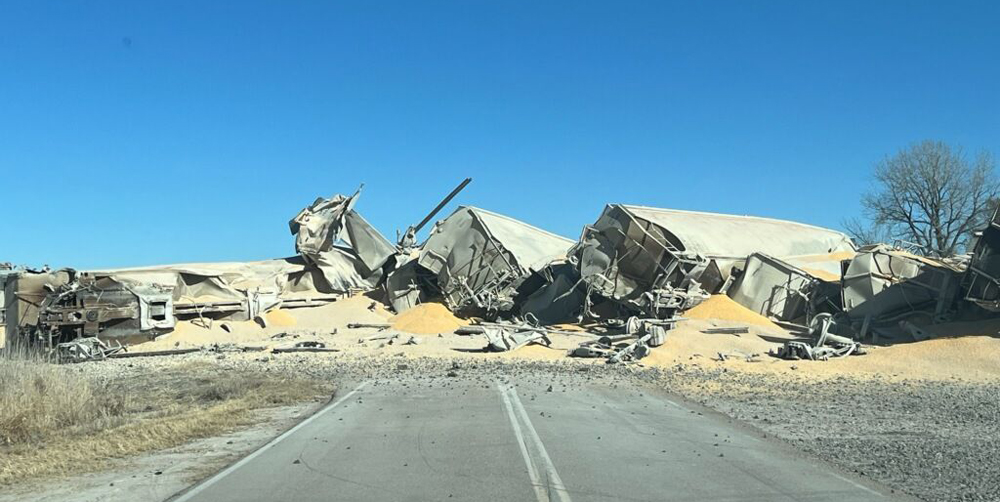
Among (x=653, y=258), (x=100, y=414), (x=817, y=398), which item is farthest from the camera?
(x=653, y=258)

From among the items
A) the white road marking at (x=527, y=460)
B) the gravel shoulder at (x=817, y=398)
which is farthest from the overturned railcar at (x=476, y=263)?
the white road marking at (x=527, y=460)

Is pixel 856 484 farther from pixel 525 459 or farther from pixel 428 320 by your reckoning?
pixel 428 320

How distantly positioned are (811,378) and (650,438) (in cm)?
903

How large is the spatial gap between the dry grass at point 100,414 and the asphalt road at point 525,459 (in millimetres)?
1805

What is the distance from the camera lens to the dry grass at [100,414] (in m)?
10.0

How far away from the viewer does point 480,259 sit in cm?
3297

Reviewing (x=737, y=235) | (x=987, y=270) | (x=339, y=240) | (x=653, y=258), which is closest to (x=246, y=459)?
(x=987, y=270)

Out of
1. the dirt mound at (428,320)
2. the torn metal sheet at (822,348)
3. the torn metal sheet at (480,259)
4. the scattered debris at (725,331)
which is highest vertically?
the torn metal sheet at (480,259)

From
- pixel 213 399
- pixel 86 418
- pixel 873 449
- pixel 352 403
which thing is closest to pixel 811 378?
pixel 873 449

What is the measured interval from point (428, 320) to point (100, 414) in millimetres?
17345

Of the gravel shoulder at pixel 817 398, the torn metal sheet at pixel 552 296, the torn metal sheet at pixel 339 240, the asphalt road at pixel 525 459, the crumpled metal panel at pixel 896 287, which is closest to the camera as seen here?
the asphalt road at pixel 525 459

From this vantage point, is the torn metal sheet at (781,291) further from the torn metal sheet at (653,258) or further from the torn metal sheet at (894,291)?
the torn metal sheet at (894,291)

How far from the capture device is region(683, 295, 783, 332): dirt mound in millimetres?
26094

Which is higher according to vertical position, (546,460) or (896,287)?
(896,287)
